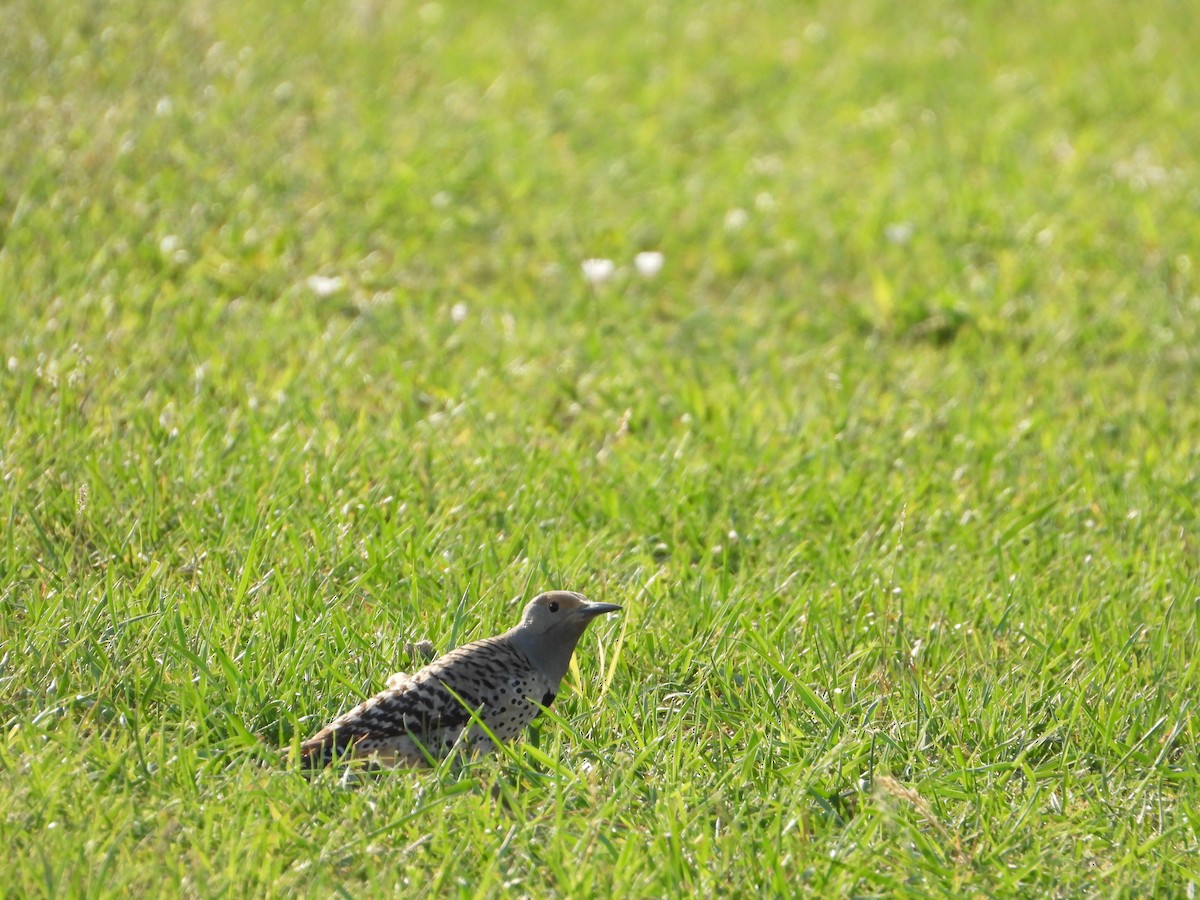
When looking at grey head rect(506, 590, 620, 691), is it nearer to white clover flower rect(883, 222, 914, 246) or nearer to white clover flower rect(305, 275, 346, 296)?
white clover flower rect(305, 275, 346, 296)

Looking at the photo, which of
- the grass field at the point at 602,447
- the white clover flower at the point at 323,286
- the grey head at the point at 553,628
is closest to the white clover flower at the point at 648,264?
the grass field at the point at 602,447

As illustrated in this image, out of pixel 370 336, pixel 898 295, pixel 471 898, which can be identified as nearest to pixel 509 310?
pixel 370 336

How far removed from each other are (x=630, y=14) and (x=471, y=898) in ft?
32.1

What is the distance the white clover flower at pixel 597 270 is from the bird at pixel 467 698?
3703 millimetres

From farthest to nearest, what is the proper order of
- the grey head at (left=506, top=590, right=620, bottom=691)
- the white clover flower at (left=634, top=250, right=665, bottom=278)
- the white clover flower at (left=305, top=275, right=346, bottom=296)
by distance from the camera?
the white clover flower at (left=634, top=250, right=665, bottom=278)
the white clover flower at (left=305, top=275, right=346, bottom=296)
the grey head at (left=506, top=590, right=620, bottom=691)

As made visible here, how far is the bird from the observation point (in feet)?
12.2

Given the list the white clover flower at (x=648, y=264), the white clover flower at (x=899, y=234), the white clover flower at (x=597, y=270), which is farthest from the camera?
the white clover flower at (x=899, y=234)

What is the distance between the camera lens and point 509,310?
7387 mm

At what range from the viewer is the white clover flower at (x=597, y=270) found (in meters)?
7.63

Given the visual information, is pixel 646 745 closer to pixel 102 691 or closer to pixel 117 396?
pixel 102 691

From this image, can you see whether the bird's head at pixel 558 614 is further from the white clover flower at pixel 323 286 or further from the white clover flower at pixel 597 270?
the white clover flower at pixel 597 270

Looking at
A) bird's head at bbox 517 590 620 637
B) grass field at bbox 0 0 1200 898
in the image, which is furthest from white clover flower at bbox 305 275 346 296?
bird's head at bbox 517 590 620 637

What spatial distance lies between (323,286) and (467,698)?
369 centimetres

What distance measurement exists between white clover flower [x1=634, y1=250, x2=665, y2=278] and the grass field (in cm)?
9
